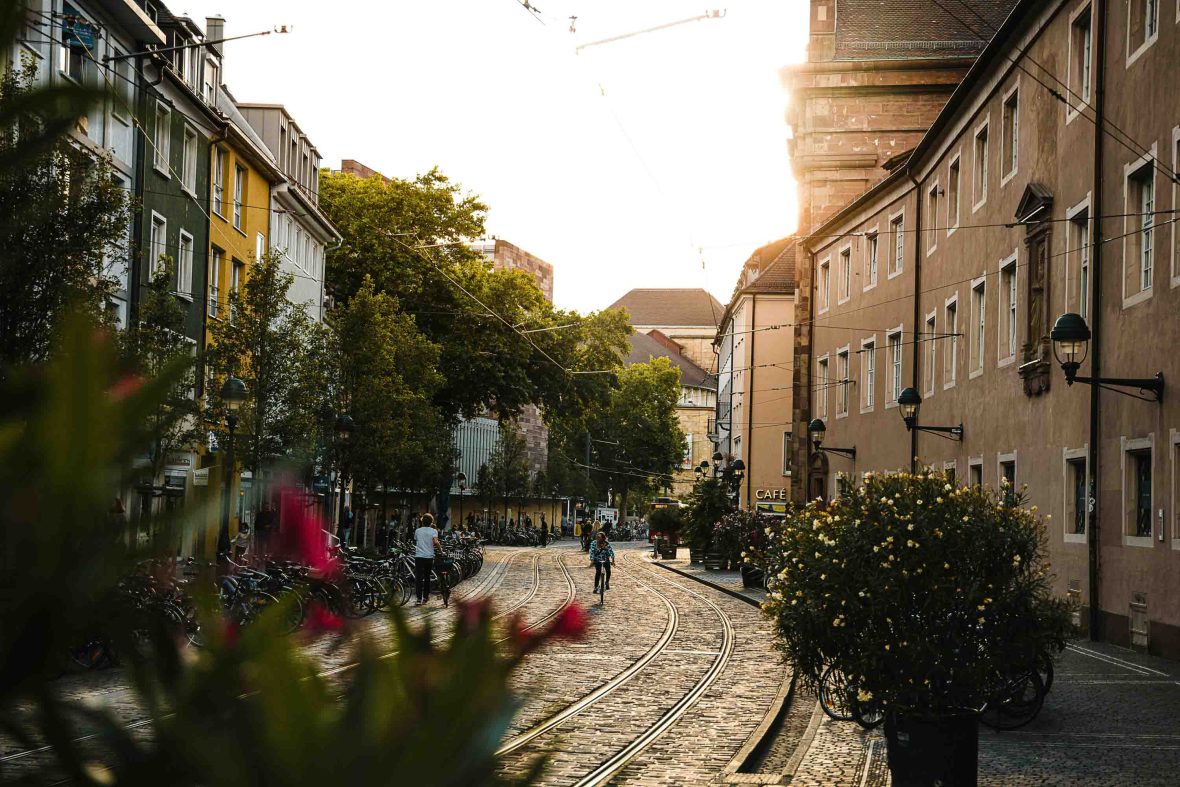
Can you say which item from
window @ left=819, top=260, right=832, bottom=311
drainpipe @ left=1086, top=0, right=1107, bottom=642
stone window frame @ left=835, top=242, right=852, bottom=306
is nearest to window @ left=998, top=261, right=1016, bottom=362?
drainpipe @ left=1086, top=0, right=1107, bottom=642

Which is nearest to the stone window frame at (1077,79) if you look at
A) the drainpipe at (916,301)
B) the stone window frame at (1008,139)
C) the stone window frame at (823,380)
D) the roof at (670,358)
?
the stone window frame at (1008,139)

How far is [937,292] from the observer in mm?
30703

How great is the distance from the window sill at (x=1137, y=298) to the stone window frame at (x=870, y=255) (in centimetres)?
1732

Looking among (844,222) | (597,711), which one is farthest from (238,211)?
(597,711)

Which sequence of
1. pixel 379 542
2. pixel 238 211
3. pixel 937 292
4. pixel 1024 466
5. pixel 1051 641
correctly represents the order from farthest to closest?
1. pixel 379 542
2. pixel 238 211
3. pixel 937 292
4. pixel 1024 466
5. pixel 1051 641

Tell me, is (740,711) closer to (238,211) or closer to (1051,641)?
(1051,641)

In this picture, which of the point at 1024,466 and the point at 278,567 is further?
the point at 1024,466

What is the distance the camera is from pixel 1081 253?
69.5ft

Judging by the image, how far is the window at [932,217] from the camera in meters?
31.1

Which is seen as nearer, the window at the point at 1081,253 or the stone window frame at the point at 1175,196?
the stone window frame at the point at 1175,196

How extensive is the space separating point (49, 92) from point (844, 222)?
4064 centimetres

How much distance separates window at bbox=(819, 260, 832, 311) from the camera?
42562mm

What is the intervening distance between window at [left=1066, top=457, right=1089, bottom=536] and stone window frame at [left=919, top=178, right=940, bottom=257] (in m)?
9.83

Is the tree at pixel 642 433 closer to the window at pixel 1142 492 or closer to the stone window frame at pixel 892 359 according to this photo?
the stone window frame at pixel 892 359
